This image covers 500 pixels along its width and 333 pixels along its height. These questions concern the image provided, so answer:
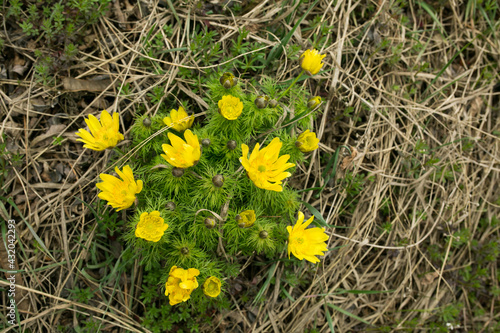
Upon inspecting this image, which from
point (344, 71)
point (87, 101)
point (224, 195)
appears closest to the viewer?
point (224, 195)

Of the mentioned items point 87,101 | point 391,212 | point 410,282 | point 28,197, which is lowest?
point 410,282

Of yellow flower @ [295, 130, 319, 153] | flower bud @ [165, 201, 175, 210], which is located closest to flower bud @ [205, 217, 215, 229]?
flower bud @ [165, 201, 175, 210]

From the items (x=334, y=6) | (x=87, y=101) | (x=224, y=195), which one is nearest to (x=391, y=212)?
(x=224, y=195)

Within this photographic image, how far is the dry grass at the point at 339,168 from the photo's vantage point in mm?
2904

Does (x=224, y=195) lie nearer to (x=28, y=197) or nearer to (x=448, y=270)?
(x=28, y=197)

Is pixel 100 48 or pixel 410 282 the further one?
pixel 410 282

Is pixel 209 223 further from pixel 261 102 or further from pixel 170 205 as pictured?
pixel 261 102

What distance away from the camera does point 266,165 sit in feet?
8.23

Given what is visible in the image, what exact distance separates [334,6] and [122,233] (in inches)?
119

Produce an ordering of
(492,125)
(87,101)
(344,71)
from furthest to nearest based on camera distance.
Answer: (492,125)
(344,71)
(87,101)

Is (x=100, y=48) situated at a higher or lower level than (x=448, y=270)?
higher

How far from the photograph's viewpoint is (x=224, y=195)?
8.63 feet

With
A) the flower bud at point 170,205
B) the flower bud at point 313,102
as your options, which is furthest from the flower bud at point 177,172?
the flower bud at point 313,102

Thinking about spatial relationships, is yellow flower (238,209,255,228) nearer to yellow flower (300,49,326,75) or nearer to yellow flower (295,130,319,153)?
yellow flower (295,130,319,153)
